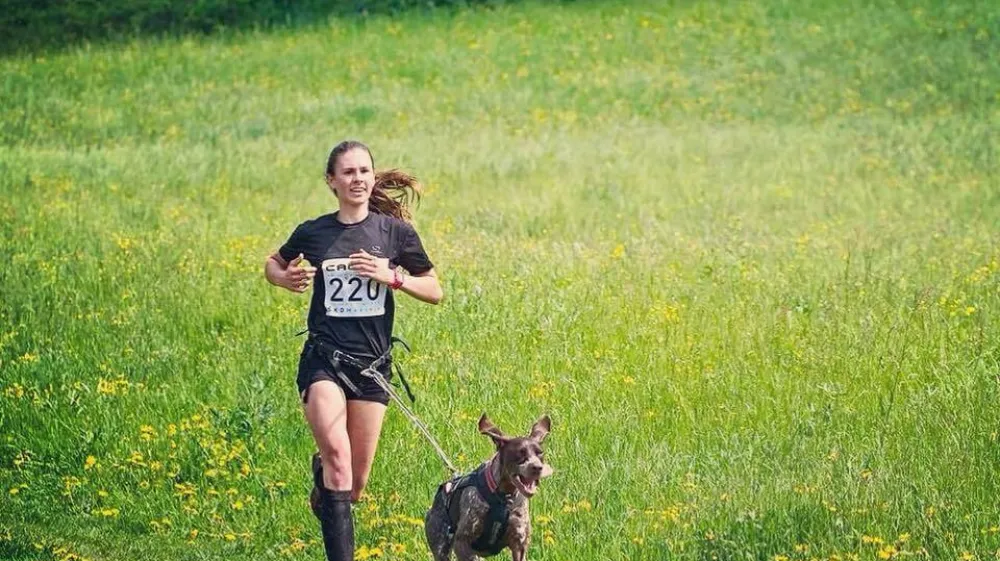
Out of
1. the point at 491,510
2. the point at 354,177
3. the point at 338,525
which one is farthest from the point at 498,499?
the point at 354,177

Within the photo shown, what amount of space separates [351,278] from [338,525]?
117cm

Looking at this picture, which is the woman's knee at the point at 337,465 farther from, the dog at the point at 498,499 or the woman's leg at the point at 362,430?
the dog at the point at 498,499

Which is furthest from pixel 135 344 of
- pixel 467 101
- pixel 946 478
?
pixel 467 101

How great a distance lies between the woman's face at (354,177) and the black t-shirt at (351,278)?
16 centimetres

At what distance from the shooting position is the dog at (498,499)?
21.4 feet

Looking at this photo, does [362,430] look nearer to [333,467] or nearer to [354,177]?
[333,467]

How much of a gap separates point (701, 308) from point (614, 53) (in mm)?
20192

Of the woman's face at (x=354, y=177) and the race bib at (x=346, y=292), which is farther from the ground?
the woman's face at (x=354, y=177)

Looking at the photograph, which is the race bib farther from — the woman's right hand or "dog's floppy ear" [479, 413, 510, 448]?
"dog's floppy ear" [479, 413, 510, 448]

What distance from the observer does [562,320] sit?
12.2 meters

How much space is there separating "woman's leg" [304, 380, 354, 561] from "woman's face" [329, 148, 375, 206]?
90 cm

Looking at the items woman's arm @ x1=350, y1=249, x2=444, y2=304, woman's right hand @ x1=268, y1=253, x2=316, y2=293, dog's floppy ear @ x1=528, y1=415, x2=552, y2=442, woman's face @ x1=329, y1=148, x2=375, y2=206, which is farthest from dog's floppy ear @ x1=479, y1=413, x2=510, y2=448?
woman's face @ x1=329, y1=148, x2=375, y2=206

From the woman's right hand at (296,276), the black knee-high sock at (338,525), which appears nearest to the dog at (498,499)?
the black knee-high sock at (338,525)

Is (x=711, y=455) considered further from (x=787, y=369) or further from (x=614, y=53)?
(x=614, y=53)
